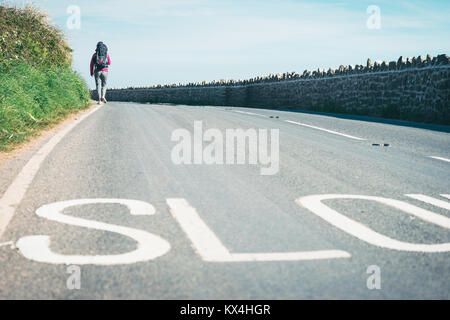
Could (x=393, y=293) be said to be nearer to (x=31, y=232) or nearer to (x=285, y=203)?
(x=285, y=203)

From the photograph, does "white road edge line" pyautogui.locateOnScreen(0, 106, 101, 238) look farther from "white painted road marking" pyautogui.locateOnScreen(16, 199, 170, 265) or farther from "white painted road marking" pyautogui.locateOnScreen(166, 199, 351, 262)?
"white painted road marking" pyautogui.locateOnScreen(166, 199, 351, 262)

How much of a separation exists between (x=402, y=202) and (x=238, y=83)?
28438mm

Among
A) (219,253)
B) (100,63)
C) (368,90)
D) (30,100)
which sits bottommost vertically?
(219,253)

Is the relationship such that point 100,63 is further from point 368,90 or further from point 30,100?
point 368,90

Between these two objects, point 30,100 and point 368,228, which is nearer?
point 368,228

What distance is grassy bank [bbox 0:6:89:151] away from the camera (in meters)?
8.77

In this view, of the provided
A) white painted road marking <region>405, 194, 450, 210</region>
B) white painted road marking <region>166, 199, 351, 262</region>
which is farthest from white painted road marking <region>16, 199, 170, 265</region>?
white painted road marking <region>405, 194, 450, 210</region>

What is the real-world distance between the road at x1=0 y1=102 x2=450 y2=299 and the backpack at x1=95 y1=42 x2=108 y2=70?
37.8 ft

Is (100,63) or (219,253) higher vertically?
(100,63)

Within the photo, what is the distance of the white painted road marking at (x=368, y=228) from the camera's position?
11.1ft

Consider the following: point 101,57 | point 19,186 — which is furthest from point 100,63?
point 19,186

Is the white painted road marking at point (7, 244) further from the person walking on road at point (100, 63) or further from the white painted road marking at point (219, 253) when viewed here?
the person walking on road at point (100, 63)

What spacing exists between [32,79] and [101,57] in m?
6.08

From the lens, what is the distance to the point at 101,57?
17.6 meters
